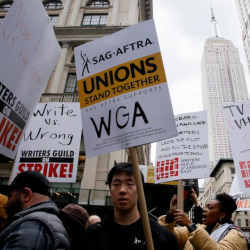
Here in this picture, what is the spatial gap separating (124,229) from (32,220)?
0.76 m

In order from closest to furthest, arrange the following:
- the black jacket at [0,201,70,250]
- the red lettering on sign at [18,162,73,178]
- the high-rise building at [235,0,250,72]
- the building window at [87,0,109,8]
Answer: the black jacket at [0,201,70,250]
the red lettering on sign at [18,162,73,178]
the building window at [87,0,109,8]
the high-rise building at [235,0,250,72]

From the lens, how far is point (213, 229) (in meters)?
3.03

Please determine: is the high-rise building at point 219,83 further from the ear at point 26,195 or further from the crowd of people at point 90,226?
the ear at point 26,195

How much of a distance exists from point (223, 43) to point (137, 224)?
17067cm

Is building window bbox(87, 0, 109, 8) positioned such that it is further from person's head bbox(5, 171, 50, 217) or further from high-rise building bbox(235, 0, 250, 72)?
high-rise building bbox(235, 0, 250, 72)

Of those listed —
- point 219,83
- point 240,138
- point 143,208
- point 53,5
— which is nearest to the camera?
point 143,208

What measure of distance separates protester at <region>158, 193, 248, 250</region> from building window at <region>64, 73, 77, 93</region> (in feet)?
44.8

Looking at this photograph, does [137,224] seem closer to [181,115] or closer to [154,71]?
[154,71]

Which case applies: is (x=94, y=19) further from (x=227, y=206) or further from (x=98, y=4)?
(x=227, y=206)

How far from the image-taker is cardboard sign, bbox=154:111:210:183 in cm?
440

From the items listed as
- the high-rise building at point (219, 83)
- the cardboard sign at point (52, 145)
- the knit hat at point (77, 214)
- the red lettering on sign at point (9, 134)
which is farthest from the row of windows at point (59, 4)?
the high-rise building at point (219, 83)

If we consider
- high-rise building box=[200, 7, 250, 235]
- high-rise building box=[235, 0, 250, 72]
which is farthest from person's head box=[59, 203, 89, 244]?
high-rise building box=[200, 7, 250, 235]

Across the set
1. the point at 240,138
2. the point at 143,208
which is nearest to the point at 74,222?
the point at 143,208

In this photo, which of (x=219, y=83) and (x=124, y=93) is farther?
(x=219, y=83)
